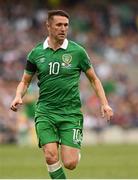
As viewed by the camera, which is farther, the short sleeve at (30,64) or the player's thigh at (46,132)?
the short sleeve at (30,64)

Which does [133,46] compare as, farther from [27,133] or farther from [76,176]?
[76,176]

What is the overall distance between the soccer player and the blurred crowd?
19647 mm

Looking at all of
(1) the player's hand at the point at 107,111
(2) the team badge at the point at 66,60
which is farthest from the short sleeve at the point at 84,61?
(1) the player's hand at the point at 107,111

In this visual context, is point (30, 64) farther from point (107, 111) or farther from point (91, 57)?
point (91, 57)

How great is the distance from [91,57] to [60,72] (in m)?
23.5

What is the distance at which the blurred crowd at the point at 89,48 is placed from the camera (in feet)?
111

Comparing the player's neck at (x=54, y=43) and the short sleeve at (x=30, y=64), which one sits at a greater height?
the player's neck at (x=54, y=43)

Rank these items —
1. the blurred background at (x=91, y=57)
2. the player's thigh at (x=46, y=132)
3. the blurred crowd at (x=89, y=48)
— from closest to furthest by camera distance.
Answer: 1. the player's thigh at (x=46, y=132)
2. the blurred background at (x=91, y=57)
3. the blurred crowd at (x=89, y=48)

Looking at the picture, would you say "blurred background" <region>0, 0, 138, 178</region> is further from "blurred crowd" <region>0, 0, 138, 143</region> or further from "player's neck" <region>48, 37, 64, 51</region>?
"player's neck" <region>48, 37, 64, 51</region>

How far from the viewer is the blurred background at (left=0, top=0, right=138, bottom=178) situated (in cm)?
3338

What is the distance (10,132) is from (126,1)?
9.76 meters

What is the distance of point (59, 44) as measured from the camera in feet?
43.0

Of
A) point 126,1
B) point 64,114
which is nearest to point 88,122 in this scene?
point 126,1

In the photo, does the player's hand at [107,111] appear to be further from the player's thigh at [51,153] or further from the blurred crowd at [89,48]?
the blurred crowd at [89,48]
